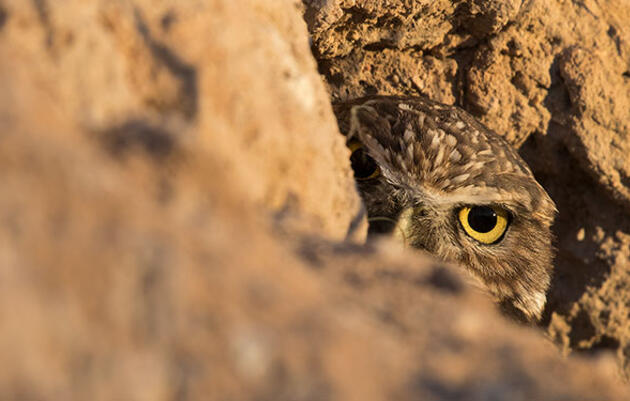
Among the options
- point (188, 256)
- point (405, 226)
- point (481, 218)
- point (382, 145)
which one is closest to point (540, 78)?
point (481, 218)

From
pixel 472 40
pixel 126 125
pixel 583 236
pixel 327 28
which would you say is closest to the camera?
pixel 126 125

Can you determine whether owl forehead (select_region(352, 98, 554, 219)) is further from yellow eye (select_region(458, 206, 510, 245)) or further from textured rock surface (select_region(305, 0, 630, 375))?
textured rock surface (select_region(305, 0, 630, 375))

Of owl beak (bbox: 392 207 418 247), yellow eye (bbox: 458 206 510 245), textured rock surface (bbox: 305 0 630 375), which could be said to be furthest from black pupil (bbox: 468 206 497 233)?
textured rock surface (bbox: 305 0 630 375)

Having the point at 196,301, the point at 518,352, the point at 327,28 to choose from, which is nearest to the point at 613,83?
the point at 327,28

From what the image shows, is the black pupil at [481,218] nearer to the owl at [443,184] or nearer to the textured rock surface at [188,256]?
the owl at [443,184]

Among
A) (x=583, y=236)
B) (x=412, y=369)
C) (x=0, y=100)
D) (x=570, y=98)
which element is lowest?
(x=583, y=236)

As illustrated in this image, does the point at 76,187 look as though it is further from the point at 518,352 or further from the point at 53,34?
the point at 518,352
